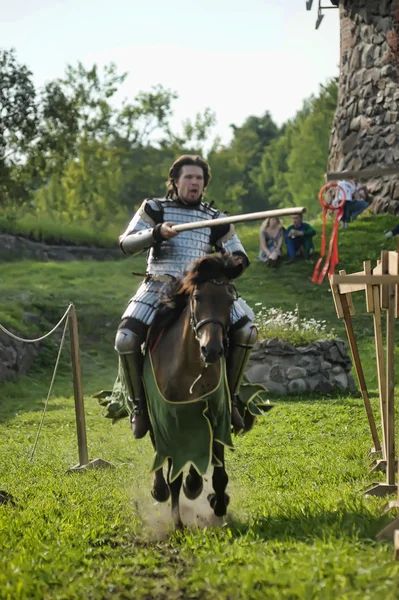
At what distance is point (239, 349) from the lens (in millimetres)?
7836

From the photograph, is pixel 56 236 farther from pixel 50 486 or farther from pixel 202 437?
pixel 202 437

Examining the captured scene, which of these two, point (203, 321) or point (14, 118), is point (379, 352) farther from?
point (14, 118)

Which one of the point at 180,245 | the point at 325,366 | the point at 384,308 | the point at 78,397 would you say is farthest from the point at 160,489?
the point at 325,366

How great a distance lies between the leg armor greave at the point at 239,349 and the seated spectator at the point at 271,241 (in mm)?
17840

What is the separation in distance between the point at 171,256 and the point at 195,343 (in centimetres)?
115

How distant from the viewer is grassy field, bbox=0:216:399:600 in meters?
5.94

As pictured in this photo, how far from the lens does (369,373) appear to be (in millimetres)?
19172

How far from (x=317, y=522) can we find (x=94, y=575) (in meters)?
1.65

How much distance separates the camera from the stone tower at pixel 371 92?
32.8m

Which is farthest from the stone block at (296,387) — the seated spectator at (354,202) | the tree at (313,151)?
the tree at (313,151)

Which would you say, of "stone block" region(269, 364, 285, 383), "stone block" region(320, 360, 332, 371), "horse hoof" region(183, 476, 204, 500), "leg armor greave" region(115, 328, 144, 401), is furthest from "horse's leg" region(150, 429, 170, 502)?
"stone block" region(320, 360, 332, 371)

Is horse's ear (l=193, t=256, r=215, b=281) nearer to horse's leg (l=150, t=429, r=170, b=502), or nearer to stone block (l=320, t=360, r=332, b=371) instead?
horse's leg (l=150, t=429, r=170, b=502)

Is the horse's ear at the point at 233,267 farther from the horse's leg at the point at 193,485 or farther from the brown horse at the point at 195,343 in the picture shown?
the horse's leg at the point at 193,485

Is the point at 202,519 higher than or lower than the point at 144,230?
lower
